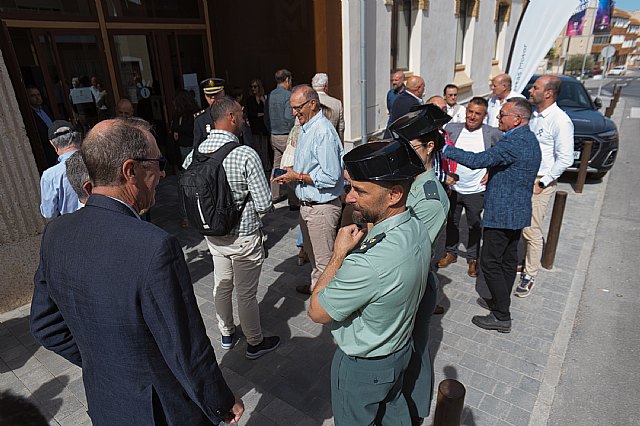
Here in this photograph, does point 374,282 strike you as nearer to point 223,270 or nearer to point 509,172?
point 223,270

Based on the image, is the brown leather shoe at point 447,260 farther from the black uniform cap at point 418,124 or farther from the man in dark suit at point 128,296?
the man in dark suit at point 128,296

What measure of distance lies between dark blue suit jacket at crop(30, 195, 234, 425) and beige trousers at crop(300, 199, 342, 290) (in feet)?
7.63

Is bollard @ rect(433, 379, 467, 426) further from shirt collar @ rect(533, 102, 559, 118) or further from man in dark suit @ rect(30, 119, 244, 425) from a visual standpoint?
shirt collar @ rect(533, 102, 559, 118)

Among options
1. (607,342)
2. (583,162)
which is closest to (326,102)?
(607,342)

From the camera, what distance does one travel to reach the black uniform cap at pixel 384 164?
1758 mm

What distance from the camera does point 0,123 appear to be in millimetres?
4070

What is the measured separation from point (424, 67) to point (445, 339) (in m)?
8.79

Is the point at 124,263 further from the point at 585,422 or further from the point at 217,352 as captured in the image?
the point at 585,422

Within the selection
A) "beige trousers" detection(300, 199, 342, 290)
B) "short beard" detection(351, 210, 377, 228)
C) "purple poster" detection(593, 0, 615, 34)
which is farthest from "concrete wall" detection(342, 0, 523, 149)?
"short beard" detection(351, 210, 377, 228)

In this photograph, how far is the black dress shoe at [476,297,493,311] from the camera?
425 cm

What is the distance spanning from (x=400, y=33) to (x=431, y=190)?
869 cm

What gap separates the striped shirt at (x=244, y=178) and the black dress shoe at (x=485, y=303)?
2608 mm

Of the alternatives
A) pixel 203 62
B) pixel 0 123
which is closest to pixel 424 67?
pixel 203 62

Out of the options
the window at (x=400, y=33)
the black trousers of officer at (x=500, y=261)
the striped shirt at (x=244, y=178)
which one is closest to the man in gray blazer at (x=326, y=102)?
the striped shirt at (x=244, y=178)
